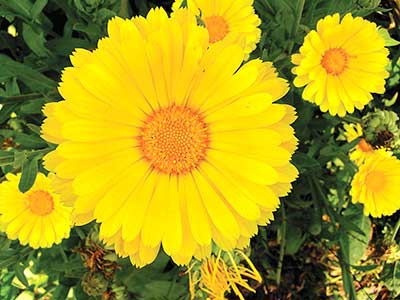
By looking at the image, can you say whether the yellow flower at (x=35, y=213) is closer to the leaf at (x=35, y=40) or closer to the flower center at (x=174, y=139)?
the leaf at (x=35, y=40)

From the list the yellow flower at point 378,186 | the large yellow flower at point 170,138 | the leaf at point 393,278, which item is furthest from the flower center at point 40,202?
the leaf at point 393,278

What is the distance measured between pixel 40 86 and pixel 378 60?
1.01 meters

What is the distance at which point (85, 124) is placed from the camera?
1066 millimetres

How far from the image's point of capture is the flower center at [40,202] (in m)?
1.79

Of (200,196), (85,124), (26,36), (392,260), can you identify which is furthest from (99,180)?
(392,260)

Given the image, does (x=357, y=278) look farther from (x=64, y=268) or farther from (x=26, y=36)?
(x=26, y=36)

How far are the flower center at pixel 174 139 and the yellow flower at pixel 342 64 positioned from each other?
1.47 feet

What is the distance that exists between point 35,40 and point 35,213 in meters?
0.56

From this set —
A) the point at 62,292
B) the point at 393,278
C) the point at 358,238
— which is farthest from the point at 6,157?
the point at 393,278

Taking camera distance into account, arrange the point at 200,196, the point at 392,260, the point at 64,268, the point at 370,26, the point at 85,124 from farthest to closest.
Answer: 1. the point at 392,260
2. the point at 64,268
3. the point at 370,26
4. the point at 200,196
5. the point at 85,124

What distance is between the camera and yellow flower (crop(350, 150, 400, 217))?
1817 mm

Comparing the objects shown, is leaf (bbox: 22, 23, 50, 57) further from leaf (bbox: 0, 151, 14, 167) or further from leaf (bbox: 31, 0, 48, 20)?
leaf (bbox: 0, 151, 14, 167)

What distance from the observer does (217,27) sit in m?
1.57

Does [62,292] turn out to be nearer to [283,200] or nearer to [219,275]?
[219,275]
